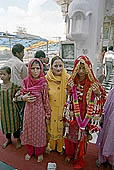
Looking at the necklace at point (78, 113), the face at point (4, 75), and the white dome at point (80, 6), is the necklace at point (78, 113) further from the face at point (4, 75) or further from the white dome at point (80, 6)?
the white dome at point (80, 6)

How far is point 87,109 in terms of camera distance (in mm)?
1356

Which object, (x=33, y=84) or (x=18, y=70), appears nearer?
(x=33, y=84)

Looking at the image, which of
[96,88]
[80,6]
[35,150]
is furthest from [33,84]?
[80,6]

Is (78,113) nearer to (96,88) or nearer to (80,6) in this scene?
(96,88)

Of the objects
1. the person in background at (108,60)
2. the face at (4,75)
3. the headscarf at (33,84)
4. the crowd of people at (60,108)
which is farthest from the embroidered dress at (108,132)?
the person in background at (108,60)

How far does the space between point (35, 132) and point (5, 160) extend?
1.83 ft

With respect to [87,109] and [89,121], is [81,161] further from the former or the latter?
[87,109]

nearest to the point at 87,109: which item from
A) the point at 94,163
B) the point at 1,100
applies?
the point at 94,163

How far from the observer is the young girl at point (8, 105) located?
165 cm

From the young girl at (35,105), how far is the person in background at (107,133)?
584 millimetres

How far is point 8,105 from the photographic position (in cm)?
171

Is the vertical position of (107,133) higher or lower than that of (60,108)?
lower

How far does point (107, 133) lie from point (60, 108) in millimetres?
533

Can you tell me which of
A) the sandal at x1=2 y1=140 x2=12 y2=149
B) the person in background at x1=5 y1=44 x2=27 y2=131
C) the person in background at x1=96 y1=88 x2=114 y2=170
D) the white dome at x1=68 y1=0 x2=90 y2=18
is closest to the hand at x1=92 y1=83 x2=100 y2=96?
the person in background at x1=96 y1=88 x2=114 y2=170
